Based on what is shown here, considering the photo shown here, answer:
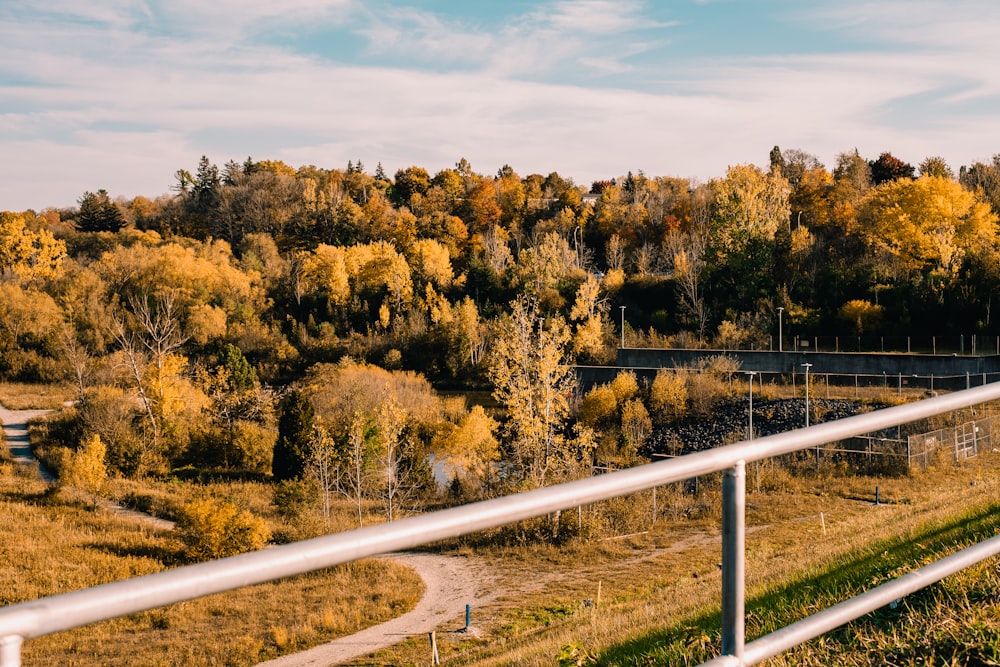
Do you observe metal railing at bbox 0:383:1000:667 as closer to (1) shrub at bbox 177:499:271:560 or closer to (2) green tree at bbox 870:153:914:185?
(1) shrub at bbox 177:499:271:560

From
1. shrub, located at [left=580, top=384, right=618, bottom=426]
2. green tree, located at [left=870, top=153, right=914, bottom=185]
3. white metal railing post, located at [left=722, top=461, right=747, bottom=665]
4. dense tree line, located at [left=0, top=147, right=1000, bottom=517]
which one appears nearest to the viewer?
white metal railing post, located at [left=722, top=461, right=747, bottom=665]

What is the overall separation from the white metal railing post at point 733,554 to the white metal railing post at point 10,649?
1.25 metres

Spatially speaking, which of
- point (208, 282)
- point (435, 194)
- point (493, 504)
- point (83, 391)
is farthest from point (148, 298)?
point (493, 504)

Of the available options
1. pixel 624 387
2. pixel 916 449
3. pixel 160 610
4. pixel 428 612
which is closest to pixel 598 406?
pixel 624 387

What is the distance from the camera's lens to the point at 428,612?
834 inches

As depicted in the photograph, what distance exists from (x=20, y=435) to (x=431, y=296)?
28.3 metres

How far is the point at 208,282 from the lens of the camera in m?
64.4

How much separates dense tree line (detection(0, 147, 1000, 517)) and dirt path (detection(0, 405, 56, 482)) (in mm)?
2227

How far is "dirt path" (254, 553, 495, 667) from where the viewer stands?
17812mm

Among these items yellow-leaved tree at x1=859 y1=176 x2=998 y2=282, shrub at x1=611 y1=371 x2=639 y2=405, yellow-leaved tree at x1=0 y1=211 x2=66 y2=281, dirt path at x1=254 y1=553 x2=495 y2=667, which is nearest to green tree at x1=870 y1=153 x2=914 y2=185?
yellow-leaved tree at x1=859 y1=176 x2=998 y2=282

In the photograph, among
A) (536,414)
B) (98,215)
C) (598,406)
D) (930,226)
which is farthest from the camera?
(98,215)

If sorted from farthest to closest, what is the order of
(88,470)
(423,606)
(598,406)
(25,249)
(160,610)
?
(25,249) < (598,406) < (88,470) < (423,606) < (160,610)

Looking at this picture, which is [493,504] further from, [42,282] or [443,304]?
[42,282]

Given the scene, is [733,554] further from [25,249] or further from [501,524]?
[25,249]
